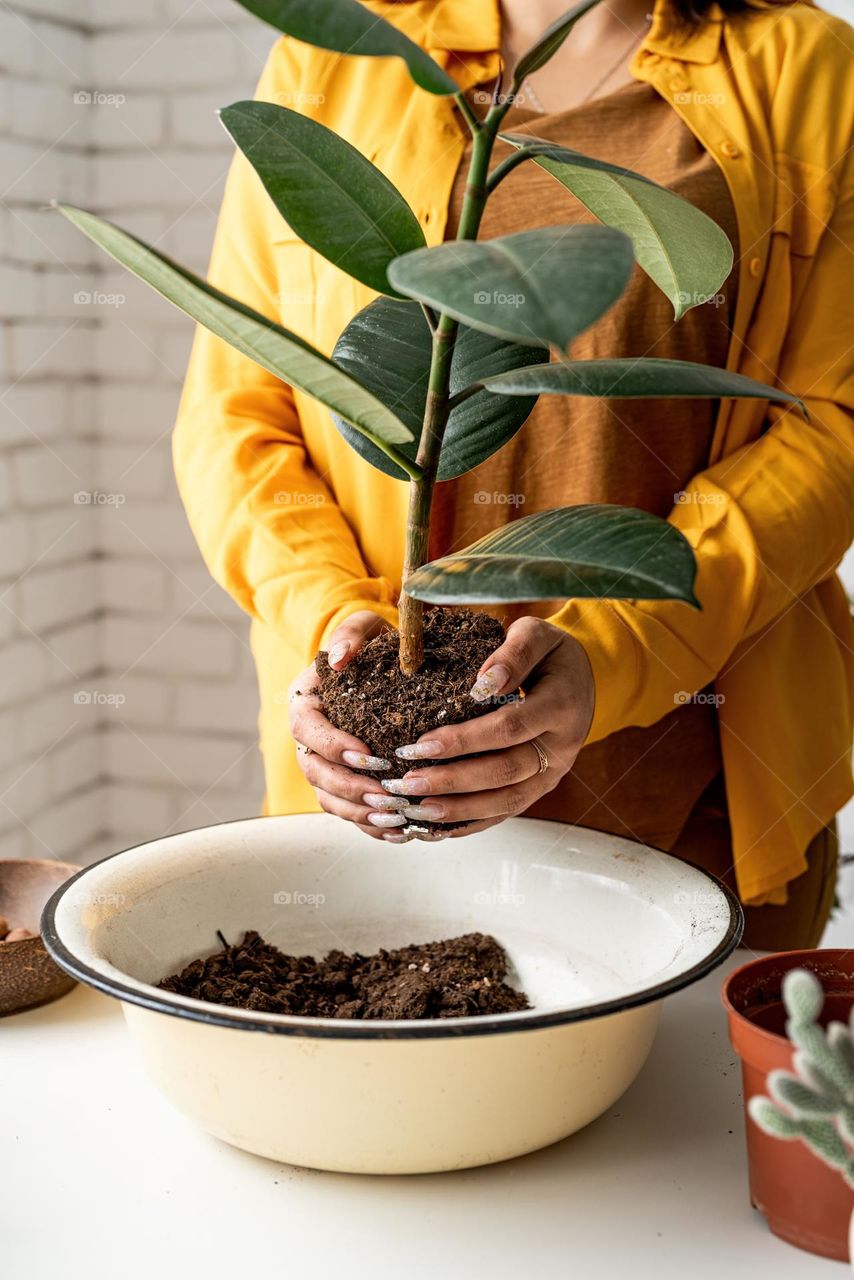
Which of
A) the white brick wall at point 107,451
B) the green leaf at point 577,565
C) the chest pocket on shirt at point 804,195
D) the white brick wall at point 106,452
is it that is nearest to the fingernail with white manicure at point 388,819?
the green leaf at point 577,565

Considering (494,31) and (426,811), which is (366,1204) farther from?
(494,31)

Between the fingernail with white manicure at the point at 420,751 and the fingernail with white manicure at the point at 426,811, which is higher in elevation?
the fingernail with white manicure at the point at 420,751

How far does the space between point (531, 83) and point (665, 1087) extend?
1.02 m

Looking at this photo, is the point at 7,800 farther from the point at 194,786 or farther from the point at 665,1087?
the point at 665,1087

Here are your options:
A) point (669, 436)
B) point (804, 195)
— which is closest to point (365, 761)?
point (669, 436)

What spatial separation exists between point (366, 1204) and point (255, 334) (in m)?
0.53

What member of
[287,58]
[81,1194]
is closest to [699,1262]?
[81,1194]

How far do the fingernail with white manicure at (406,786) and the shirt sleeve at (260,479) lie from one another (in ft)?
1.05

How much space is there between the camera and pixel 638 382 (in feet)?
2.25

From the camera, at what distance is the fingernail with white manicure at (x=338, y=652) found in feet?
3.05

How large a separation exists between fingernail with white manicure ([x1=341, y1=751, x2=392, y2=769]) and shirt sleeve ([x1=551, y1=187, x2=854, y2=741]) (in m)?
0.24

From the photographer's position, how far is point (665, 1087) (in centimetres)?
92

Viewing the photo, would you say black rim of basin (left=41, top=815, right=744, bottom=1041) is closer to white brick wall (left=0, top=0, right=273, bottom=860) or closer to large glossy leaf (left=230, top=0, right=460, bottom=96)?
large glossy leaf (left=230, top=0, right=460, bottom=96)

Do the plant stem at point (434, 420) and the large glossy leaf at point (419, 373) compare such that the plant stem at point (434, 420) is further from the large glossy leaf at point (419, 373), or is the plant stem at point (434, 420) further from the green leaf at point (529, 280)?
the green leaf at point (529, 280)
